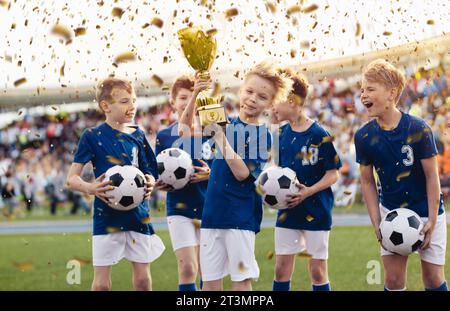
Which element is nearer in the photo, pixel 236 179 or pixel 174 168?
pixel 236 179

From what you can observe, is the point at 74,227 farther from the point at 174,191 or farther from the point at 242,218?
the point at 242,218

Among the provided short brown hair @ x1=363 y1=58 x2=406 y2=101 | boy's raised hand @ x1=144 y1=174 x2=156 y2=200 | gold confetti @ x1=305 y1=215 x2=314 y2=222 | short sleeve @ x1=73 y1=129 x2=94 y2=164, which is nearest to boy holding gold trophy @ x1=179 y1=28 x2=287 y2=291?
boy's raised hand @ x1=144 y1=174 x2=156 y2=200

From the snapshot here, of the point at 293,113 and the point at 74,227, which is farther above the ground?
the point at 293,113

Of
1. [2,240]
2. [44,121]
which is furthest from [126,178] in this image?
[44,121]

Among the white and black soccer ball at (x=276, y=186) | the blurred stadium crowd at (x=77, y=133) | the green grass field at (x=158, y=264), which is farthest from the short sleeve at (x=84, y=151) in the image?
the blurred stadium crowd at (x=77, y=133)

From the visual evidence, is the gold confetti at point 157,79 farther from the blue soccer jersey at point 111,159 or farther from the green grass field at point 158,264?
the green grass field at point 158,264

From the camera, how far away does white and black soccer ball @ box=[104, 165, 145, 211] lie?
5.84 meters

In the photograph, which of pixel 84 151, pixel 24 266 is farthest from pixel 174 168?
→ pixel 24 266

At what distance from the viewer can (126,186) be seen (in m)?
5.84

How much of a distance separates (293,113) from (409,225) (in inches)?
63.6

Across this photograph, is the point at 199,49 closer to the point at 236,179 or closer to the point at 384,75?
the point at 236,179

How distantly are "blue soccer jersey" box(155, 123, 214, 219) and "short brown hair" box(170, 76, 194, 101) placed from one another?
32 cm

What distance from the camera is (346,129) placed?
68.4 feet

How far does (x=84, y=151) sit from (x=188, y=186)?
3.93 ft
